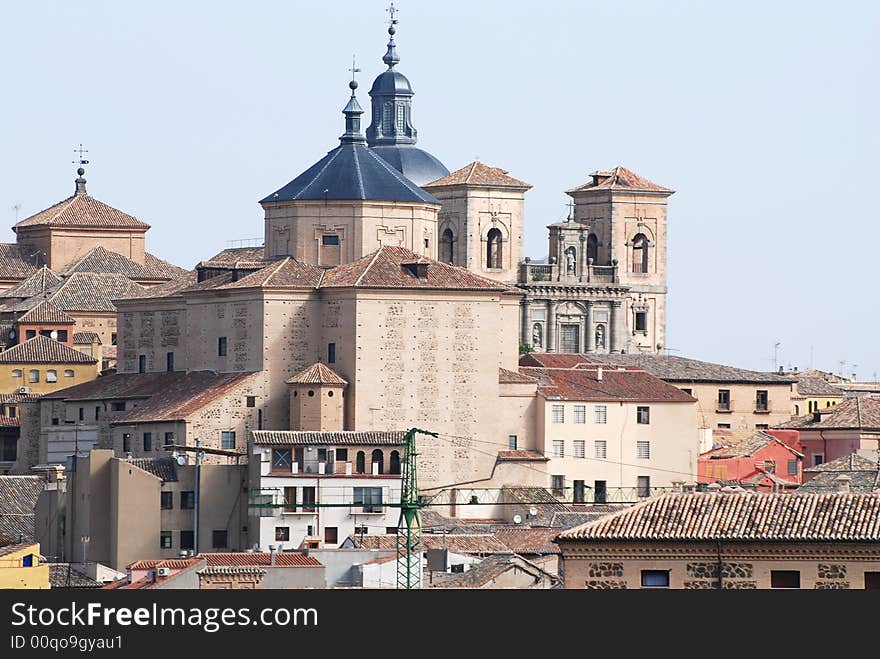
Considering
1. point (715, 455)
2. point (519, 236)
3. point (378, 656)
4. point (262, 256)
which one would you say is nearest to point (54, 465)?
point (262, 256)

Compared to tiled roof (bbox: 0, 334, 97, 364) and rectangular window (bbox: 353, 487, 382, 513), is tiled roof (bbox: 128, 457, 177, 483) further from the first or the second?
tiled roof (bbox: 0, 334, 97, 364)

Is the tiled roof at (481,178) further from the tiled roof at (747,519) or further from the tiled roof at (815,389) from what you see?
the tiled roof at (747,519)

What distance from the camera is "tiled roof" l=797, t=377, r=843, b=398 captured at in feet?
435

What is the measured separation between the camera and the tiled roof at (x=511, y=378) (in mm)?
98062

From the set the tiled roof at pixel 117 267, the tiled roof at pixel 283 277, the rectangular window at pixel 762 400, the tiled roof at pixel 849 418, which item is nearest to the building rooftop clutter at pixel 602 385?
the tiled roof at pixel 849 418

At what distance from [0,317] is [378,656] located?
86.4m

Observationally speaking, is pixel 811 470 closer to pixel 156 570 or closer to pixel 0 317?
pixel 156 570

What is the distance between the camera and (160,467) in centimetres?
9006

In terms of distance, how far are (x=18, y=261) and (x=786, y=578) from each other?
290 ft

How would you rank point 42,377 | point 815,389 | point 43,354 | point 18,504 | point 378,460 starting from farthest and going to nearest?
1. point 815,389
2. point 43,354
3. point 42,377
4. point 18,504
5. point 378,460

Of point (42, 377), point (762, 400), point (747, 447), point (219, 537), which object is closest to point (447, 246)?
point (762, 400)

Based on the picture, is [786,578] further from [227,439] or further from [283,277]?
[283,277]

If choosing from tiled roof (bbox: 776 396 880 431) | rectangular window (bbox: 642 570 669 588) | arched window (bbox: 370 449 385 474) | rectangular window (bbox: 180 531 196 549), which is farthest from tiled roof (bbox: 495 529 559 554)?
rectangular window (bbox: 642 570 669 588)

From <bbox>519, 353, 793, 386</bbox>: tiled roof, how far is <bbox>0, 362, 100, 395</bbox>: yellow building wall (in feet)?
46.8
